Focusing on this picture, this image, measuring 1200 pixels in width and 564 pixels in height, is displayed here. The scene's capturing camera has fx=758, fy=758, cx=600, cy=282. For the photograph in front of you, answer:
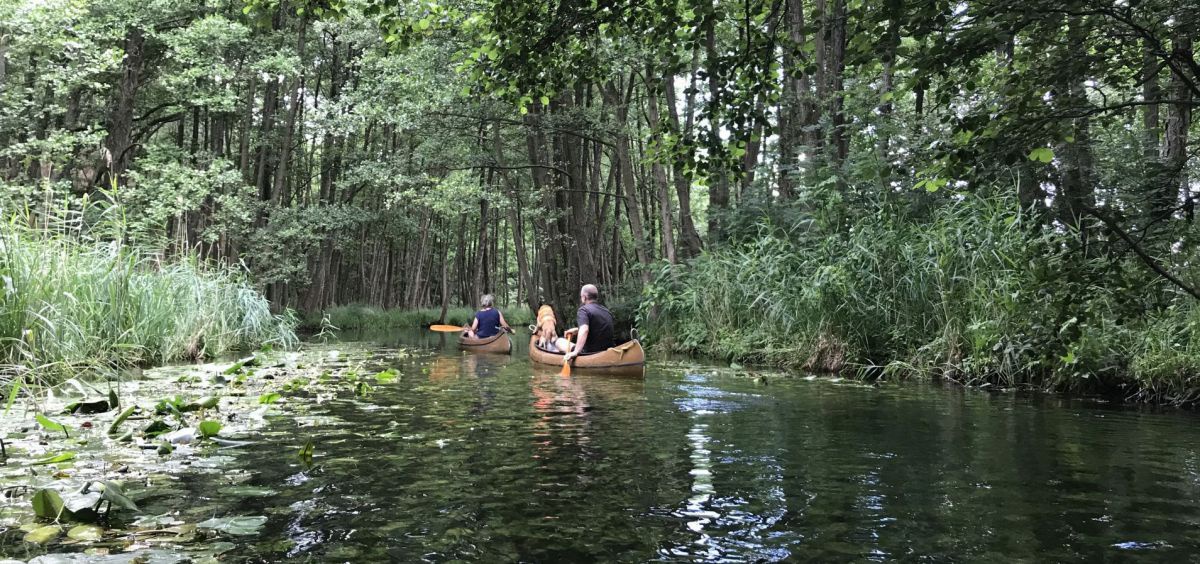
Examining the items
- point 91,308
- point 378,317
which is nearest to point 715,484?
point 91,308

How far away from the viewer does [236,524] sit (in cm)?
280

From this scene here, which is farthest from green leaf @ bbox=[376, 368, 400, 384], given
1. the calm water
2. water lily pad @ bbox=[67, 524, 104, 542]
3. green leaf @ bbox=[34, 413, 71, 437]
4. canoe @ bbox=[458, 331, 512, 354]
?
canoe @ bbox=[458, 331, 512, 354]

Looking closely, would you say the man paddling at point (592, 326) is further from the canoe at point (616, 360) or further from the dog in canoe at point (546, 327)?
the dog in canoe at point (546, 327)

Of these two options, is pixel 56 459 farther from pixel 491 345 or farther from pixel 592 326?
pixel 491 345

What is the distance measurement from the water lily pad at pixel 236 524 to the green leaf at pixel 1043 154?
368cm

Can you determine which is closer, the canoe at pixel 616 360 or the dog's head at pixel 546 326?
the canoe at pixel 616 360

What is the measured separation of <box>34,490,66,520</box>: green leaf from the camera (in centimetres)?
266

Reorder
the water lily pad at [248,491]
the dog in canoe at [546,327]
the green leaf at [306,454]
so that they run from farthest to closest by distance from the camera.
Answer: the dog in canoe at [546,327] → the green leaf at [306,454] → the water lily pad at [248,491]

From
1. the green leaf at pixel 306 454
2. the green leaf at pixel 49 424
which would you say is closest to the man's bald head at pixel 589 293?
the green leaf at pixel 306 454

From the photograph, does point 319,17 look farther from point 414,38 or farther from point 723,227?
point 723,227

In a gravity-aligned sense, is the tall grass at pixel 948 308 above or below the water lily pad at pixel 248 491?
above

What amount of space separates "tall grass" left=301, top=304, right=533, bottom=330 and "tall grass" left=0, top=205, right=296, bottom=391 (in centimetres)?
1233

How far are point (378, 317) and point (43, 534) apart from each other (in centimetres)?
2563

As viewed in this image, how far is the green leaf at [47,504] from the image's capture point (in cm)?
266
